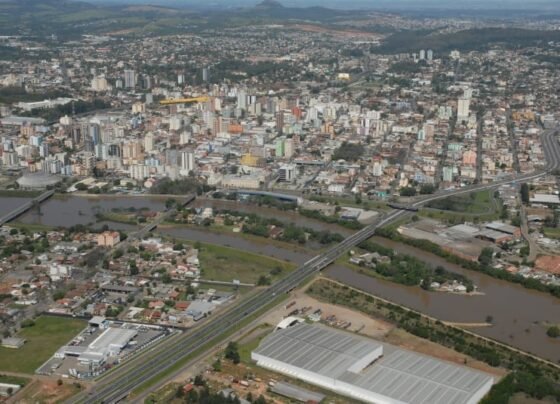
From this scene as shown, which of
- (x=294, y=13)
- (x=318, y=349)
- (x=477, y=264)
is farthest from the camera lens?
(x=294, y=13)

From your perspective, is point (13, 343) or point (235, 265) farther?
point (235, 265)

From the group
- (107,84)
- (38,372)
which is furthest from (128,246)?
(107,84)

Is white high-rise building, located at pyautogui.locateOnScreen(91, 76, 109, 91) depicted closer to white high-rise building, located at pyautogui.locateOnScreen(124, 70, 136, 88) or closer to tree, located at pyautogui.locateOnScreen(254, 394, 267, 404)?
white high-rise building, located at pyautogui.locateOnScreen(124, 70, 136, 88)

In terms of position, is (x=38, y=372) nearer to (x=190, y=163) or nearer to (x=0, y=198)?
(x=0, y=198)

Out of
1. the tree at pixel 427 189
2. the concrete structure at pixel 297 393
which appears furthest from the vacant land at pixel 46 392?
the tree at pixel 427 189

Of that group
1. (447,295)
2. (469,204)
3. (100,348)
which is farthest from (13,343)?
(469,204)

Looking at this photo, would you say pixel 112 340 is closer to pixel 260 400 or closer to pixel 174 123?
pixel 260 400
